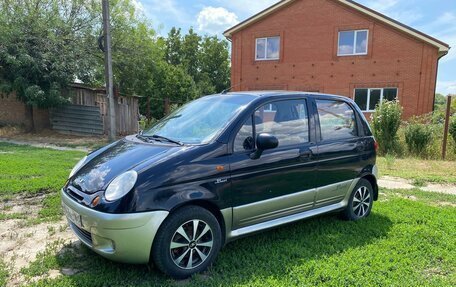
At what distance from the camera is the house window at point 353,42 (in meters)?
18.5

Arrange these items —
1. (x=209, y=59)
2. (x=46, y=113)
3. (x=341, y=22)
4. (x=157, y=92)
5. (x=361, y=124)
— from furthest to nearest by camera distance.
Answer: (x=209, y=59)
(x=157, y=92)
(x=341, y=22)
(x=46, y=113)
(x=361, y=124)

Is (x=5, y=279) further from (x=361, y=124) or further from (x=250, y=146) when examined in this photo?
(x=361, y=124)

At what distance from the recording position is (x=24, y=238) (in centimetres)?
396

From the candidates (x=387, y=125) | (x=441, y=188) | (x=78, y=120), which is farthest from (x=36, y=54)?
(x=441, y=188)

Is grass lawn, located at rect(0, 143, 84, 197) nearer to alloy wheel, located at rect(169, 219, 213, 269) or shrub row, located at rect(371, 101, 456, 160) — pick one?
alloy wheel, located at rect(169, 219, 213, 269)

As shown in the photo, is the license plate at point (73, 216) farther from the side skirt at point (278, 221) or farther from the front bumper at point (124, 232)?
the side skirt at point (278, 221)

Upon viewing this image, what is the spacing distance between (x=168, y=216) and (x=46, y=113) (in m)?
16.5

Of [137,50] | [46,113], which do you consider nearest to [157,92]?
[137,50]

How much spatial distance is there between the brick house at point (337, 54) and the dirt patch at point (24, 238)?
17.3 metres

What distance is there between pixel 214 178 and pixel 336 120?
2132mm

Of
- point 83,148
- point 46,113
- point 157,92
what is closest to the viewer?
point 83,148

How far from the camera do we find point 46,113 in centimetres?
1702

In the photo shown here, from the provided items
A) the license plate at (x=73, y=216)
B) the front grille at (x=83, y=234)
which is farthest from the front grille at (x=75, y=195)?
the front grille at (x=83, y=234)

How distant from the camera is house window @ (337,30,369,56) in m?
18.5
